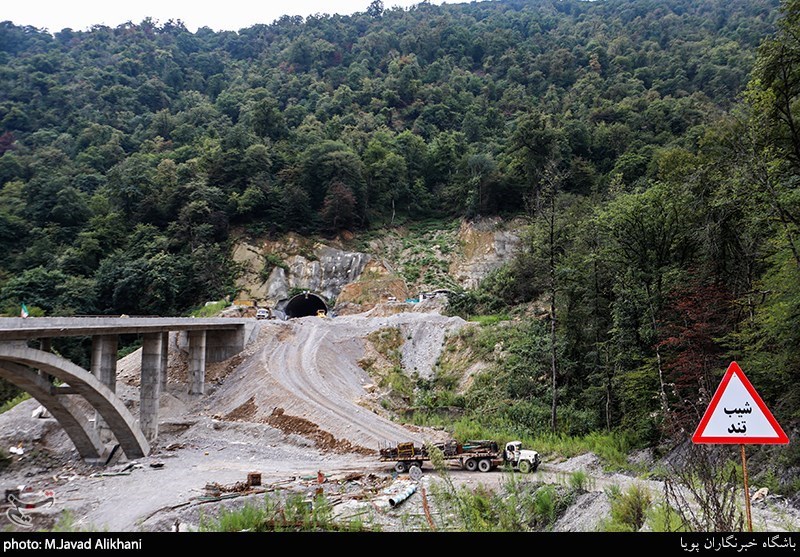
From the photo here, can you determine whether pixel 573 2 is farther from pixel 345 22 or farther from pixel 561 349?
pixel 561 349

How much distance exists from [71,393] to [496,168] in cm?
5266

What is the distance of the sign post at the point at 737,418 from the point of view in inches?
213

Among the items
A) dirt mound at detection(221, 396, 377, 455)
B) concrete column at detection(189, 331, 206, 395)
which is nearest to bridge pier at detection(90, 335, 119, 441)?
dirt mound at detection(221, 396, 377, 455)

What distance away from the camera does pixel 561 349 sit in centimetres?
2353

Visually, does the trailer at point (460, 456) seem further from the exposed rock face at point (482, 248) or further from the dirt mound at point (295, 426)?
the exposed rock face at point (482, 248)

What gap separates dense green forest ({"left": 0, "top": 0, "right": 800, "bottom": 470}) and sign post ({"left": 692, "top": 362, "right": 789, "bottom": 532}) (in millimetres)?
1493

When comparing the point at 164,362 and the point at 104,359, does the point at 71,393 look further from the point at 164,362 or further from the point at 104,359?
the point at 164,362

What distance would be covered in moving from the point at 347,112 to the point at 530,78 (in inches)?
1494

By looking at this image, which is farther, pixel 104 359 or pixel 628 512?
pixel 104 359

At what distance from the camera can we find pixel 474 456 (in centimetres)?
1692

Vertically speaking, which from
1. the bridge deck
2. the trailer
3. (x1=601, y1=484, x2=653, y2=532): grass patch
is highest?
the bridge deck

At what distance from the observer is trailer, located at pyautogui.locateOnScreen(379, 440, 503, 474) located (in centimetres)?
1688

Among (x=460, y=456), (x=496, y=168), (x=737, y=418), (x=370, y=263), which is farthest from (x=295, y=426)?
(x=496, y=168)

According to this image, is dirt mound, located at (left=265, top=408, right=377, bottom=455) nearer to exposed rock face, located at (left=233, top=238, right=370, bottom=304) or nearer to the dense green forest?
the dense green forest
